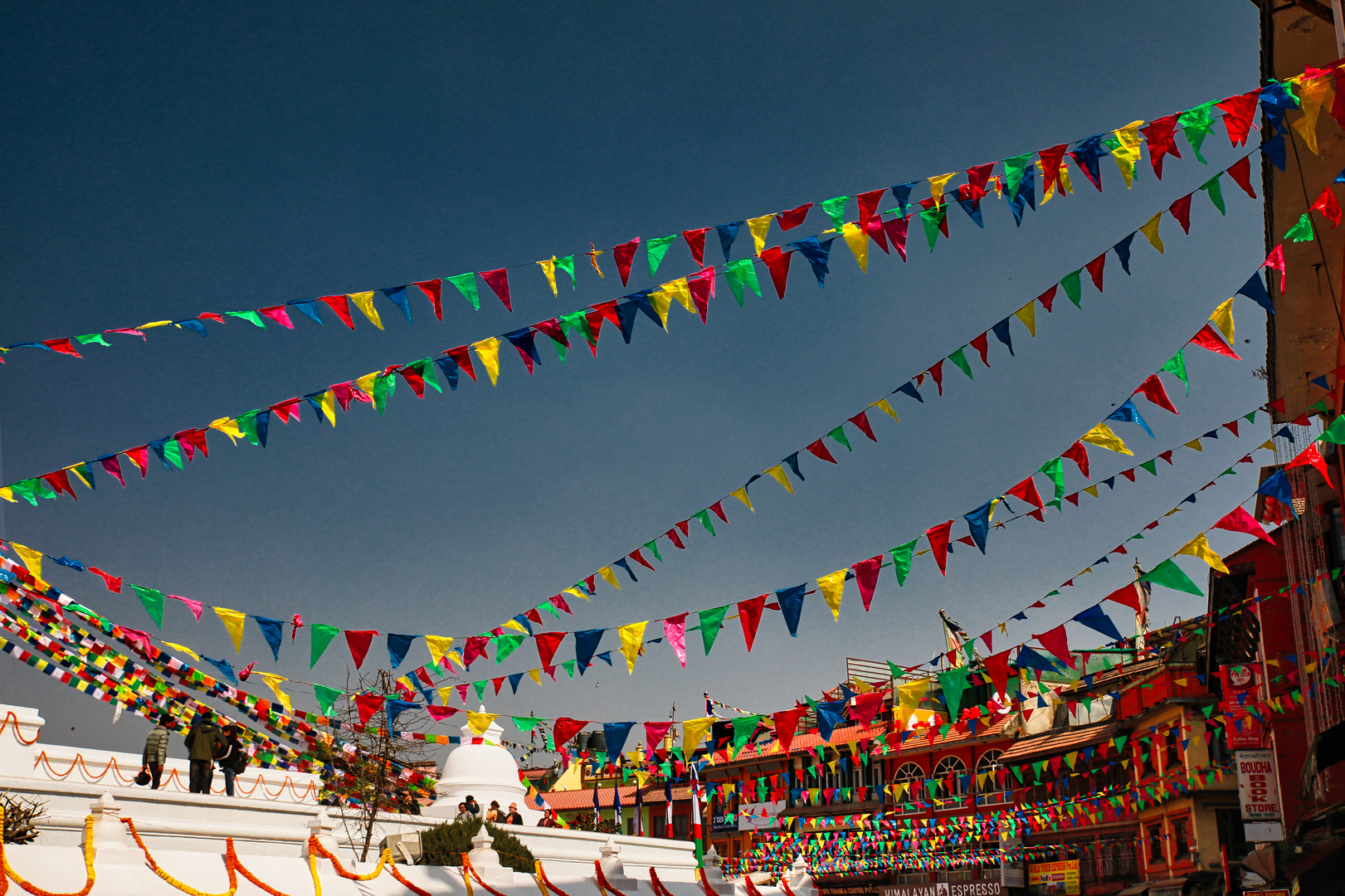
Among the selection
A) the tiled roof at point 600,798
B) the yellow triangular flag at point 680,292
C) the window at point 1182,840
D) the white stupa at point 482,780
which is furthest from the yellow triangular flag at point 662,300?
the tiled roof at point 600,798

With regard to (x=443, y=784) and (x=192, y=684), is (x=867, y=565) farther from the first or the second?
(x=443, y=784)

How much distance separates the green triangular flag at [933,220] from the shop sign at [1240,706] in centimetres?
1937

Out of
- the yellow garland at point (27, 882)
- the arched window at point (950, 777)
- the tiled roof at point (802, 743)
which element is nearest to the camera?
the yellow garland at point (27, 882)

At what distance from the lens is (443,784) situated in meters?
23.3

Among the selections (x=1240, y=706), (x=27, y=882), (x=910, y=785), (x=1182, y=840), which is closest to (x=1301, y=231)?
(x=27, y=882)

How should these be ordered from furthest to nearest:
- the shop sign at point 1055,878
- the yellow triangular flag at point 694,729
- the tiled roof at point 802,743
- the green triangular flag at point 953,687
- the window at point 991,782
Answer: the tiled roof at point 802,743 < the window at point 991,782 < the shop sign at point 1055,878 < the yellow triangular flag at point 694,729 < the green triangular flag at point 953,687

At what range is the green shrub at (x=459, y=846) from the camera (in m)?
15.6

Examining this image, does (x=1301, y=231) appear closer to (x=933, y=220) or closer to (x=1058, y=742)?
(x=933, y=220)

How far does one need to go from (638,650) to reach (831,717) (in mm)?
2325

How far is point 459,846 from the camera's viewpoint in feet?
52.2

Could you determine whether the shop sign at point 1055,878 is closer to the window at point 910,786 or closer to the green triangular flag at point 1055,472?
the window at point 910,786

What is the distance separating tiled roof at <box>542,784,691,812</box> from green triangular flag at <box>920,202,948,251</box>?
4852cm

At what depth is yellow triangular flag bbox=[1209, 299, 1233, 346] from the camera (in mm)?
8820

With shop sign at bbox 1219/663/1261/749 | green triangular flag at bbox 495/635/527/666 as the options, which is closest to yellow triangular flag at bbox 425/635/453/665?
green triangular flag at bbox 495/635/527/666
